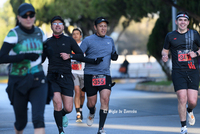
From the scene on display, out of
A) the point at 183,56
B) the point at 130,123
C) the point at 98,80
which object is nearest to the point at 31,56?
the point at 98,80

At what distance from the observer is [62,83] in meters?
6.58

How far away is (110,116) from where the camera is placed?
956 centimetres

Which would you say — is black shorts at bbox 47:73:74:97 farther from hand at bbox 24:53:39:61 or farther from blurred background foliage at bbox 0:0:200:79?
blurred background foliage at bbox 0:0:200:79

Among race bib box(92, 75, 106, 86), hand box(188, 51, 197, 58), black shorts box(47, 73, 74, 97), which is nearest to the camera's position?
black shorts box(47, 73, 74, 97)

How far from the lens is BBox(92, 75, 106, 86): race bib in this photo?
7.00 metres

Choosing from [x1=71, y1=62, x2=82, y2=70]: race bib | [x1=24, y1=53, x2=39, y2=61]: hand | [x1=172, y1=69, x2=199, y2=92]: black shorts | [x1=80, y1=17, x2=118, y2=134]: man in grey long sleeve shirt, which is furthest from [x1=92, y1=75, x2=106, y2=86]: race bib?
[x1=24, y1=53, x2=39, y2=61]: hand

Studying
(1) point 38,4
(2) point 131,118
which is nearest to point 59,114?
(2) point 131,118

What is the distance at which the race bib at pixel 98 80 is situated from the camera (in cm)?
700

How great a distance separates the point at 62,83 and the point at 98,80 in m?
0.71

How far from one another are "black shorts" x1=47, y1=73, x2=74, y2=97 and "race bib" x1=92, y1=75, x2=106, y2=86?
0.50 m

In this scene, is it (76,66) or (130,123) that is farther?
(76,66)

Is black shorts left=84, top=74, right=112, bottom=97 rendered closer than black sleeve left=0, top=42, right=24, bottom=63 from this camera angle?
No

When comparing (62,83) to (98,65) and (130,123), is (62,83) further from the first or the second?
(130,123)

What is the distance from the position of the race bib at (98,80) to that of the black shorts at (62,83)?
0.50 m
